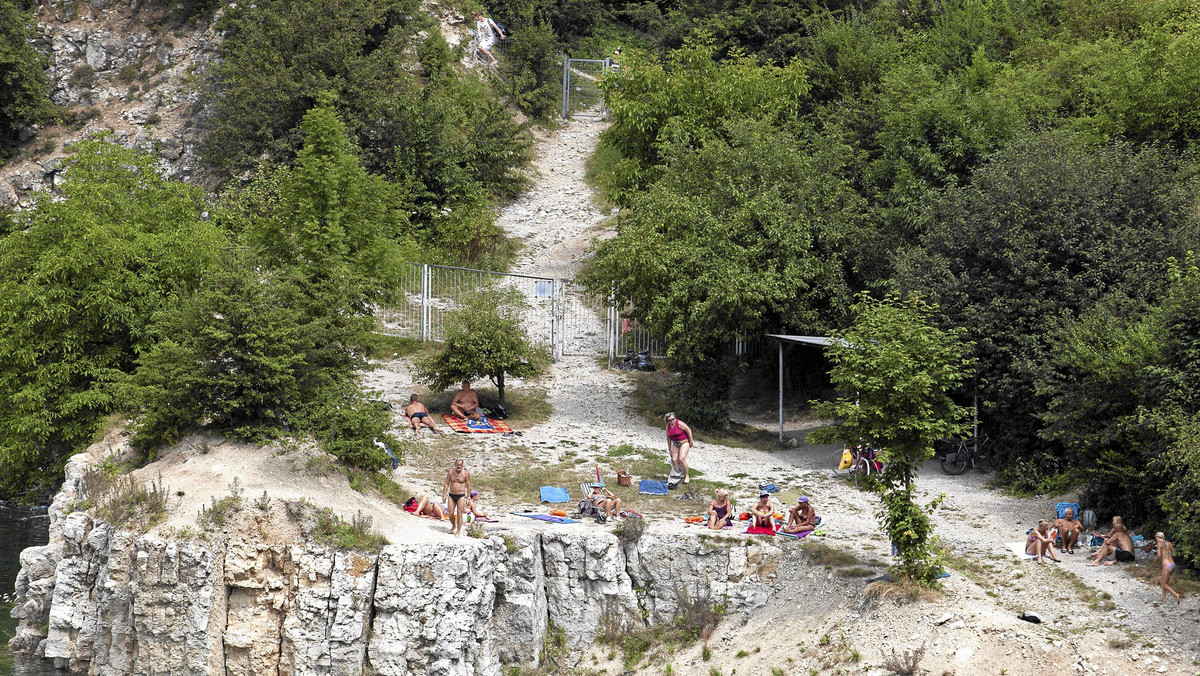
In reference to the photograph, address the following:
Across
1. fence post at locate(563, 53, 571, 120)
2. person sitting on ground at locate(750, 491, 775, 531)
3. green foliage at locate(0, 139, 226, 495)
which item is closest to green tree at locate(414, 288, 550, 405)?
green foliage at locate(0, 139, 226, 495)

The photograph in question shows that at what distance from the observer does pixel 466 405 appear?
2331cm

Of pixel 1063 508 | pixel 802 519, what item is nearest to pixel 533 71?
pixel 802 519

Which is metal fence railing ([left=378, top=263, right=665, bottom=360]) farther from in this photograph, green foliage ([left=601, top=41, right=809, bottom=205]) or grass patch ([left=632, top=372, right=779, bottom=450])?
green foliage ([left=601, top=41, right=809, bottom=205])

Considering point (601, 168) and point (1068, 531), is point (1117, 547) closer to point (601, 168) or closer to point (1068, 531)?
point (1068, 531)

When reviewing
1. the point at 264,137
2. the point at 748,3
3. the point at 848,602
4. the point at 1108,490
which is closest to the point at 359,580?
the point at 848,602

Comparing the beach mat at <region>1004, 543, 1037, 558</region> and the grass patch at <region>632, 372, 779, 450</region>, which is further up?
the grass patch at <region>632, 372, 779, 450</region>

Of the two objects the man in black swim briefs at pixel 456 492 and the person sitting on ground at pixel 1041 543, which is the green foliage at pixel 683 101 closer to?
the man in black swim briefs at pixel 456 492

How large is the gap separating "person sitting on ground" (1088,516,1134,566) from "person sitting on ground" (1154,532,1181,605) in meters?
0.81

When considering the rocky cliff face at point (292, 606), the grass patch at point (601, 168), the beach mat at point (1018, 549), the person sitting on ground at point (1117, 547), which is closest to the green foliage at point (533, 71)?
the grass patch at point (601, 168)

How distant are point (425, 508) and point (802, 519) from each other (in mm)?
6437

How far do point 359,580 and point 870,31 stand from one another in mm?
26936

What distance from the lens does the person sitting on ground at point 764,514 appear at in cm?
1784

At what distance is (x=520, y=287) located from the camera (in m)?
29.3

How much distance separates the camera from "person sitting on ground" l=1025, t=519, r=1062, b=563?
648 inches
